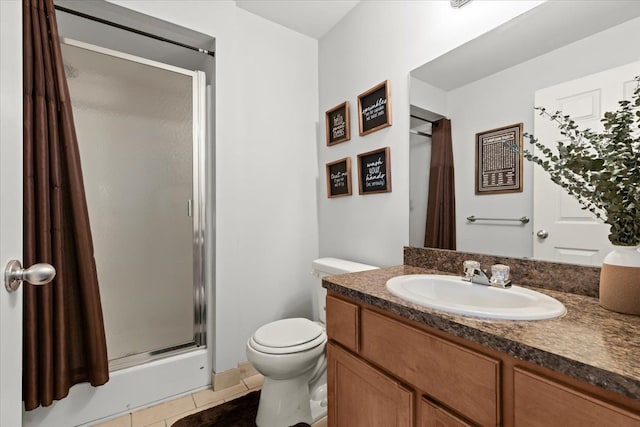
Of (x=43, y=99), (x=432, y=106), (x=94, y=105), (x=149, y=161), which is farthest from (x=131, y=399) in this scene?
(x=432, y=106)

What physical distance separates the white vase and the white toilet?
1.14 meters

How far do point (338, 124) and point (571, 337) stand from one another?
1.72 meters

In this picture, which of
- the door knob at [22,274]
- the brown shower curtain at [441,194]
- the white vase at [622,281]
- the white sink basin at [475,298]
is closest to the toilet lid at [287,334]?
the white sink basin at [475,298]

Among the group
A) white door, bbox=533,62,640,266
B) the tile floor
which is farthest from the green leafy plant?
the tile floor

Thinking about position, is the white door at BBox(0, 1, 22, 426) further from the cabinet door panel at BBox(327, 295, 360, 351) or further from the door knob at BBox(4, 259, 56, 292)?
the cabinet door panel at BBox(327, 295, 360, 351)

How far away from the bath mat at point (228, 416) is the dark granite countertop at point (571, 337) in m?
1.13

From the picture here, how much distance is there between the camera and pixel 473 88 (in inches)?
49.4

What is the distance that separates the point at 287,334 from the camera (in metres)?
1.51

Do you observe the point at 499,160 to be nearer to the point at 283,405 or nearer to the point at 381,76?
the point at 381,76

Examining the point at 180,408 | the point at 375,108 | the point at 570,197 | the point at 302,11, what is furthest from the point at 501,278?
the point at 302,11

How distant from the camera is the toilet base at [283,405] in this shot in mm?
1425

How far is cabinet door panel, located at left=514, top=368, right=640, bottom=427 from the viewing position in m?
0.49

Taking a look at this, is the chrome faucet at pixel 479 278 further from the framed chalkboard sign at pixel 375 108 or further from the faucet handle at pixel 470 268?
the framed chalkboard sign at pixel 375 108

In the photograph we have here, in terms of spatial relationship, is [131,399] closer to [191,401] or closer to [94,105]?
[191,401]
